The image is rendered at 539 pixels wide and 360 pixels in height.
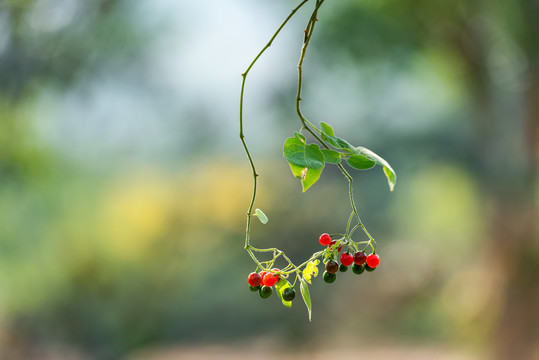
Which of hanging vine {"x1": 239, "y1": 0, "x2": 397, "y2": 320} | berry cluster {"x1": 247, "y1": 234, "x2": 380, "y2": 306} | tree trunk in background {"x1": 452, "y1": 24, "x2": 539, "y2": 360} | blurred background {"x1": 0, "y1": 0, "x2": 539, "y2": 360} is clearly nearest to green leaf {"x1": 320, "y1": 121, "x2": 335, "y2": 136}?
hanging vine {"x1": 239, "y1": 0, "x2": 397, "y2": 320}

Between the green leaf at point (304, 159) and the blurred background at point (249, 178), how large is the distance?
3.20m

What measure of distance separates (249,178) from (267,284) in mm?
5260

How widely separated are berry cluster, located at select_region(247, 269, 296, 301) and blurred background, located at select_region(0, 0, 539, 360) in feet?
10.2

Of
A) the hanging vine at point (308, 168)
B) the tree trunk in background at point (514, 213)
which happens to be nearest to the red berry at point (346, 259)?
the hanging vine at point (308, 168)

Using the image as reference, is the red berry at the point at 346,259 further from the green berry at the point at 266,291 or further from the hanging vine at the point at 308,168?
the green berry at the point at 266,291

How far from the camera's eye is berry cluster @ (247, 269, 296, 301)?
690mm

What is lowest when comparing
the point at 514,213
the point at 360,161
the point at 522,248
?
the point at 522,248

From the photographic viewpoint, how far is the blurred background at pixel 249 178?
418 cm

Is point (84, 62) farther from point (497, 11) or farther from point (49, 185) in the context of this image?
point (497, 11)

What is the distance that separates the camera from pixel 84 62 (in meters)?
4.02

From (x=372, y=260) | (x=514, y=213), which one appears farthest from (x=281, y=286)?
(x=514, y=213)

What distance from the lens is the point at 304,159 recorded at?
0.64 metres

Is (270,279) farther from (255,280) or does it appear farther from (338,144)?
(338,144)

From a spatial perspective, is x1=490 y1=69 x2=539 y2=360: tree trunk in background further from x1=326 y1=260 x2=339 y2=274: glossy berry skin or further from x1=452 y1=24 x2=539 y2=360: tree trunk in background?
x1=326 y1=260 x2=339 y2=274: glossy berry skin
